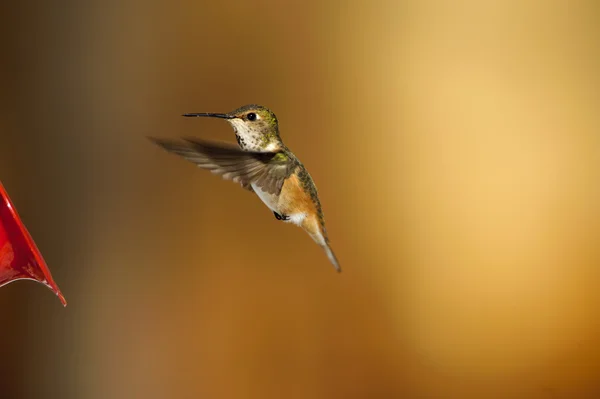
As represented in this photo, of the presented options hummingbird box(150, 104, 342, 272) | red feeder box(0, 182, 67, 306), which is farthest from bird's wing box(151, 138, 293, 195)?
red feeder box(0, 182, 67, 306)

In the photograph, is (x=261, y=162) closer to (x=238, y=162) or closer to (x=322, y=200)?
(x=238, y=162)

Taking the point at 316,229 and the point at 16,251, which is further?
the point at 316,229

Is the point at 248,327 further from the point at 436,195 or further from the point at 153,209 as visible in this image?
the point at 436,195

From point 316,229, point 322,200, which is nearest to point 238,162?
point 316,229

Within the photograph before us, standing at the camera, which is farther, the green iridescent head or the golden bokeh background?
the golden bokeh background

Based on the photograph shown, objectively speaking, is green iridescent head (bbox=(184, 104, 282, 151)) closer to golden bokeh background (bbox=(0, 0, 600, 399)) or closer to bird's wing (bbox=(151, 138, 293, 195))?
bird's wing (bbox=(151, 138, 293, 195))

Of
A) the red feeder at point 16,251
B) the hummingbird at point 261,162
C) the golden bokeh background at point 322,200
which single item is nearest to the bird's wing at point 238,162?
the hummingbird at point 261,162
